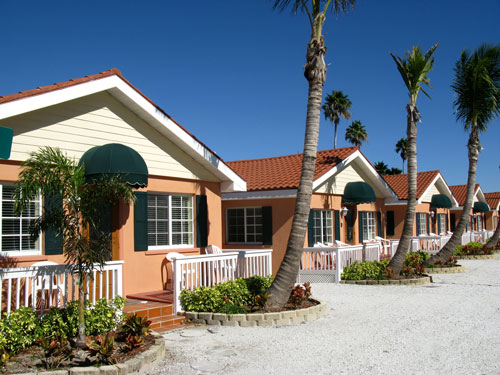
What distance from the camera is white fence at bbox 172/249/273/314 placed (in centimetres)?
969

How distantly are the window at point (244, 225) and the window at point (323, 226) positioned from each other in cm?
205

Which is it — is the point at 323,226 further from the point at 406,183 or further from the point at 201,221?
the point at 406,183

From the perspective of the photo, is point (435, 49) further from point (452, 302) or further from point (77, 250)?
point (77, 250)

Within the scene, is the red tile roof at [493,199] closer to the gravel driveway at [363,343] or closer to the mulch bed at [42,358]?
the gravel driveway at [363,343]

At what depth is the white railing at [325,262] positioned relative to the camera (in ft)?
49.7

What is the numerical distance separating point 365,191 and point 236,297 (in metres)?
10.1

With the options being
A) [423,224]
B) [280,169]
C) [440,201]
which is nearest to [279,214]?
[280,169]

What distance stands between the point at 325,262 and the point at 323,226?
8.25ft

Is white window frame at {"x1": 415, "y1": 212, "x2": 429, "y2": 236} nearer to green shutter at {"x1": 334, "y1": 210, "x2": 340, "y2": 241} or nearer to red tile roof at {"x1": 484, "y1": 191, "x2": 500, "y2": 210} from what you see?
green shutter at {"x1": 334, "y1": 210, "x2": 340, "y2": 241}

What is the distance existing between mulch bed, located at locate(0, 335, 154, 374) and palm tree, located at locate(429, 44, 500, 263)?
14.9m

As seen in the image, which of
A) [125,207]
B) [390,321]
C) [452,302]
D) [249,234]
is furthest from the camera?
[249,234]

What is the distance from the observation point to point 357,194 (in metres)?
18.5

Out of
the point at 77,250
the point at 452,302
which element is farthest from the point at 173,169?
the point at 452,302

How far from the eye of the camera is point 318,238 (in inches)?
695
